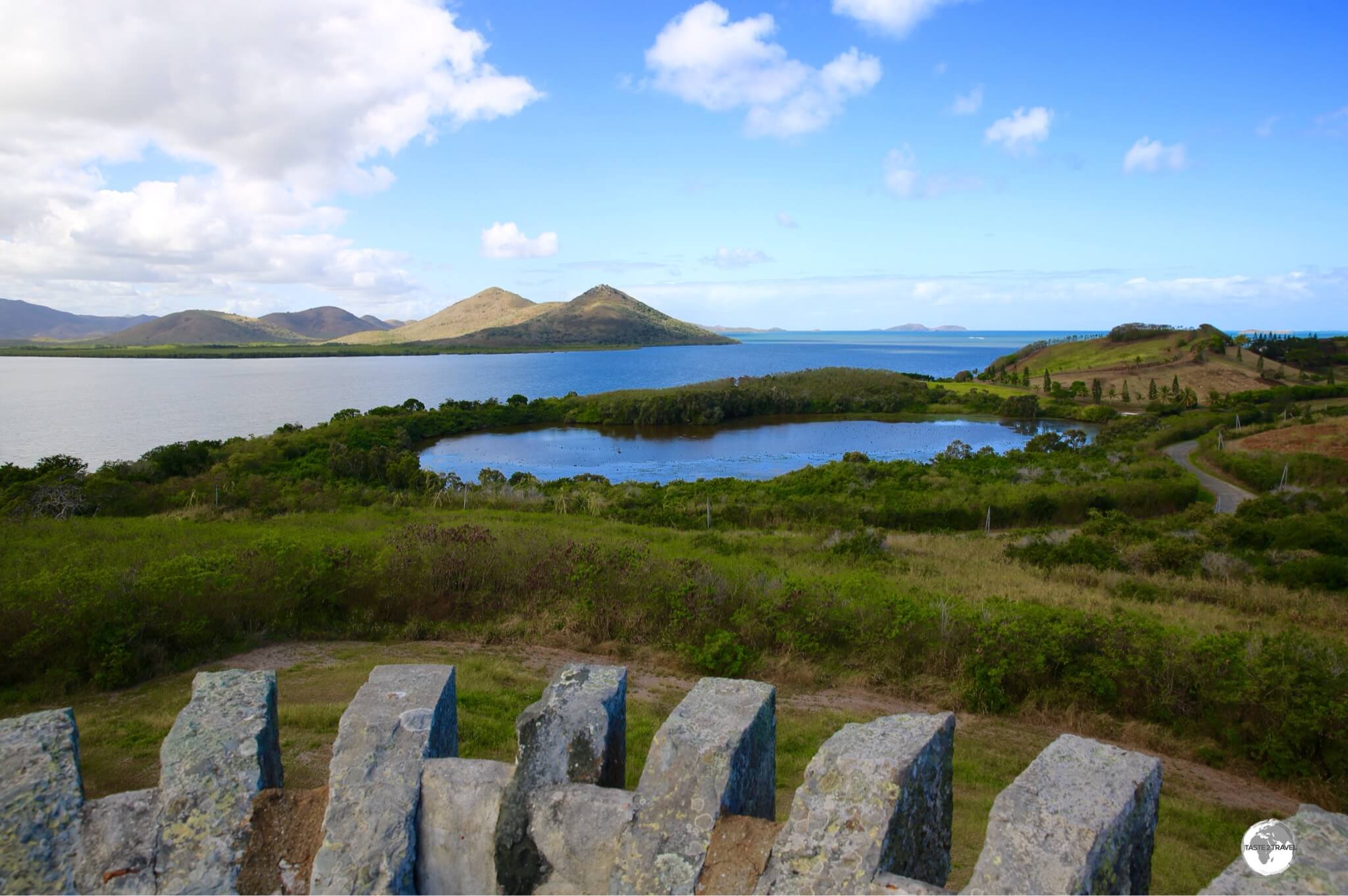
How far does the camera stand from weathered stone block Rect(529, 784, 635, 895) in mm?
2918

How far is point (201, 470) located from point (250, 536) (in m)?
19.9

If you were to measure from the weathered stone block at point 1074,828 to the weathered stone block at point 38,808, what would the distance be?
3.21 metres

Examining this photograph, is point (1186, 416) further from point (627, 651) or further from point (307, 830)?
point (307, 830)

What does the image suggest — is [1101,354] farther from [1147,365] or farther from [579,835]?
[579,835]

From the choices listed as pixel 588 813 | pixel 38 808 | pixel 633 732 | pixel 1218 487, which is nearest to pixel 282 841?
pixel 38 808

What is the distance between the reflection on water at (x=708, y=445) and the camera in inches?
1683

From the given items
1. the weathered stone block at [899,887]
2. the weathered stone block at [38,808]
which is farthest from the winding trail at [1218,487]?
the weathered stone block at [38,808]

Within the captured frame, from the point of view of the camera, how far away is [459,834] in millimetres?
3105

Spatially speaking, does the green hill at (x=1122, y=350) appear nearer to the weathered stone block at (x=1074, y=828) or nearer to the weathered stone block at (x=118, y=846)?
the weathered stone block at (x=1074, y=828)

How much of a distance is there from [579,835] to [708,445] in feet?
162

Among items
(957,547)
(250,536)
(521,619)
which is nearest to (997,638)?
(521,619)

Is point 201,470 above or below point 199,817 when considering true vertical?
below

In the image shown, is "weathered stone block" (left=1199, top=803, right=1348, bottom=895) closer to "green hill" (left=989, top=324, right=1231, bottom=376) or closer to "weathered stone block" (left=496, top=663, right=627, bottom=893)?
"weathered stone block" (left=496, top=663, right=627, bottom=893)

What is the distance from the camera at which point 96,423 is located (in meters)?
56.1
